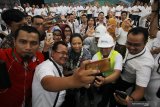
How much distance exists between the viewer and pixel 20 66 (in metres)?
2.83

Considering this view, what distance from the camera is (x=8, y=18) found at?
3961 mm

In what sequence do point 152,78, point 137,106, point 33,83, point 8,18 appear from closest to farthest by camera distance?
1. point 137,106
2. point 33,83
3. point 152,78
4. point 8,18

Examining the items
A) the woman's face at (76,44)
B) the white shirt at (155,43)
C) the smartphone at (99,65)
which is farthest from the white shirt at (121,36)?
the smartphone at (99,65)

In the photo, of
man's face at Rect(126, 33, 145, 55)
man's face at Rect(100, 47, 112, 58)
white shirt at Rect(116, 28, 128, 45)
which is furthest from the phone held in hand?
white shirt at Rect(116, 28, 128, 45)

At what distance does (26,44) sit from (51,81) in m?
0.97

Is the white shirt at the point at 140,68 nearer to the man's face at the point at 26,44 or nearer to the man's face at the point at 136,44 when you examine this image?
the man's face at the point at 136,44

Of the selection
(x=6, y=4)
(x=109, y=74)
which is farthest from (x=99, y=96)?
(x=6, y=4)

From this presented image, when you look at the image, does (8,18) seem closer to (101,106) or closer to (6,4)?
(101,106)

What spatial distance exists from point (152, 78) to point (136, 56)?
291 mm

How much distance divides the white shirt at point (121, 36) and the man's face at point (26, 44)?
139 inches

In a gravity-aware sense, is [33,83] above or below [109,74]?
above

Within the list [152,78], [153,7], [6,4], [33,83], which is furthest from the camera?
[6,4]

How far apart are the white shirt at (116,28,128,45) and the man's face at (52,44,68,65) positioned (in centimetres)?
310

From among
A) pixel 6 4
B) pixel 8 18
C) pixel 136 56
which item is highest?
pixel 8 18
